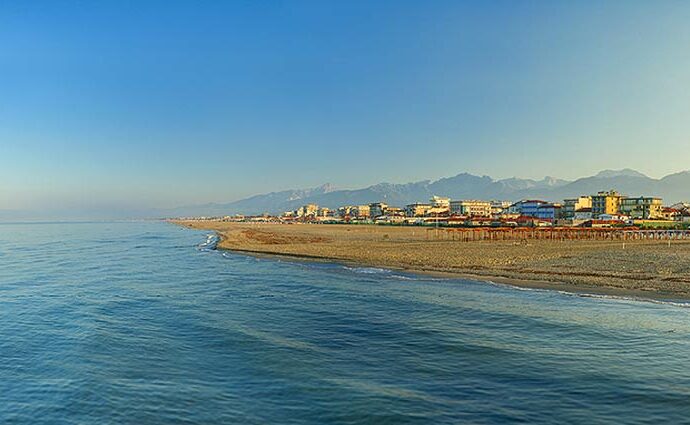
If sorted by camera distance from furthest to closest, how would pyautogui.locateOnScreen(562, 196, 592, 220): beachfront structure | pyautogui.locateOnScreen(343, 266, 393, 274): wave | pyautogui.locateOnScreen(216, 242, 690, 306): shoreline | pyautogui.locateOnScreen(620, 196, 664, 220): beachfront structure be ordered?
1. pyautogui.locateOnScreen(562, 196, 592, 220): beachfront structure
2. pyautogui.locateOnScreen(620, 196, 664, 220): beachfront structure
3. pyautogui.locateOnScreen(343, 266, 393, 274): wave
4. pyautogui.locateOnScreen(216, 242, 690, 306): shoreline

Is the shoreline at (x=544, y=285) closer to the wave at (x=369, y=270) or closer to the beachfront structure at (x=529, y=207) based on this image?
the wave at (x=369, y=270)

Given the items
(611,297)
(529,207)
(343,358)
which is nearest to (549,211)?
(529,207)

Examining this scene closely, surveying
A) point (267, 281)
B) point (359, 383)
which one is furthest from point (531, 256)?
point (359, 383)

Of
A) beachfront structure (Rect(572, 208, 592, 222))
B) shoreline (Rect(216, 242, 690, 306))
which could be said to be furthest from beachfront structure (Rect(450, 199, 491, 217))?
shoreline (Rect(216, 242, 690, 306))

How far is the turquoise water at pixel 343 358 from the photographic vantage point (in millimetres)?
7797

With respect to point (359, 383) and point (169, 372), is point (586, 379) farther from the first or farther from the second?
point (169, 372)

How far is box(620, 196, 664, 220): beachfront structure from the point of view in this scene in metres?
107

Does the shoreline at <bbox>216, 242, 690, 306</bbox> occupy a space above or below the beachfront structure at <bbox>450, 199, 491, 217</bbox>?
below

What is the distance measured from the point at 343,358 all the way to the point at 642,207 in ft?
410

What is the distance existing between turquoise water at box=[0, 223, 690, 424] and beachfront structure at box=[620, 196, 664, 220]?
10720 cm

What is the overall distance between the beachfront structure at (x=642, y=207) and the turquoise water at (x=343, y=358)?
107 meters

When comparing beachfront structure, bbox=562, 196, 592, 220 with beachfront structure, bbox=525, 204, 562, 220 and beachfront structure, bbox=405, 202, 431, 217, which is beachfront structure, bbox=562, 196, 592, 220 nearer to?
beachfront structure, bbox=525, 204, 562, 220

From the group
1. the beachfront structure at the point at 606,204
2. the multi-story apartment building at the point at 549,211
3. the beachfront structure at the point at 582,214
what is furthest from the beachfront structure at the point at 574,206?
the beachfront structure at the point at 606,204

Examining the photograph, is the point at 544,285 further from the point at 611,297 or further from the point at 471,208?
the point at 471,208
